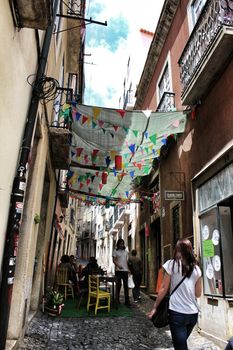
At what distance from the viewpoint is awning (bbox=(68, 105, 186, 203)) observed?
7.14 meters

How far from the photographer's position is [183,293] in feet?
10.5

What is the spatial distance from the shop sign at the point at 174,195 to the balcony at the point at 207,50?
2164 mm

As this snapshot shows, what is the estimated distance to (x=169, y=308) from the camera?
3.20 meters

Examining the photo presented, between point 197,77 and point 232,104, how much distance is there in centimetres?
120

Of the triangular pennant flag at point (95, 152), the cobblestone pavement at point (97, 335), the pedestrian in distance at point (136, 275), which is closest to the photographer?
the cobblestone pavement at point (97, 335)

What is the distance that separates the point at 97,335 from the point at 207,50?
222 inches

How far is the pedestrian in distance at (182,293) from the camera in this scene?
10.2 feet

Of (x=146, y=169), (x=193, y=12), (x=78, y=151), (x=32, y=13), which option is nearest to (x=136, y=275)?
(x=146, y=169)

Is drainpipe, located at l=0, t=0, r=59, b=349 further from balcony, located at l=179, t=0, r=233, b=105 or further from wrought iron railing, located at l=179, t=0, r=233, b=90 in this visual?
wrought iron railing, located at l=179, t=0, r=233, b=90

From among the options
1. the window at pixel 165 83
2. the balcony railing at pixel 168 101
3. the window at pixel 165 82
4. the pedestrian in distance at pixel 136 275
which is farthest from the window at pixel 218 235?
the window at pixel 165 82

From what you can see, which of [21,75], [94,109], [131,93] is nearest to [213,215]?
[94,109]

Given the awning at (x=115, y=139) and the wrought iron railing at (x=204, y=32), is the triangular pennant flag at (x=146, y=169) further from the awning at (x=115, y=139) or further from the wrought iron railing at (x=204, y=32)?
the wrought iron railing at (x=204, y=32)

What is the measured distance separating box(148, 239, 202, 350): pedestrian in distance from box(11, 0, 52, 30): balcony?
290cm

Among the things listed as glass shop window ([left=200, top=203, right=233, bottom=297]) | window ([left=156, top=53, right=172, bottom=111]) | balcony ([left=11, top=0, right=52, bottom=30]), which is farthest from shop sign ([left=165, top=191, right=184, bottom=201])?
Answer: balcony ([left=11, top=0, right=52, bottom=30])
